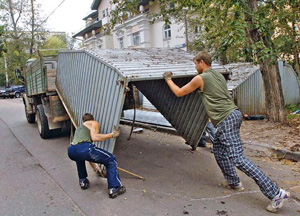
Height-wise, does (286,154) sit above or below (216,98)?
below

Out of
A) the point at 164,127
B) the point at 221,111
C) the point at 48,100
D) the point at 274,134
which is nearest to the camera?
the point at 221,111

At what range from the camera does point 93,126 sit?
13.1ft

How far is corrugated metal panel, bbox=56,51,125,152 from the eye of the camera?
3.83 m

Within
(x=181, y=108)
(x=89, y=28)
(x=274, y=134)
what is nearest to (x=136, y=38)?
(x=89, y=28)

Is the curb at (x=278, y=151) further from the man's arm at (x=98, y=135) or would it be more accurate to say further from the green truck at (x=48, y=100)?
the green truck at (x=48, y=100)

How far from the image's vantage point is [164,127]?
7.90 meters

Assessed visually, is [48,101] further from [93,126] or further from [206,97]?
[206,97]

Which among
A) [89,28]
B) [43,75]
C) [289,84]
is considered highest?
[89,28]

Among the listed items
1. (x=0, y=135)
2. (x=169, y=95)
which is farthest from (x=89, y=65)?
(x=0, y=135)

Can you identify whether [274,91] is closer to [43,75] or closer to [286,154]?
[286,154]

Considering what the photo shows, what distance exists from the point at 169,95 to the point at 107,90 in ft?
5.66

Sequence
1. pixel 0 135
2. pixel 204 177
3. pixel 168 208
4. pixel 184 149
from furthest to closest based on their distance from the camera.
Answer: pixel 0 135
pixel 184 149
pixel 204 177
pixel 168 208

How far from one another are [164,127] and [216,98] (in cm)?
451

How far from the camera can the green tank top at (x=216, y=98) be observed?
136 inches
